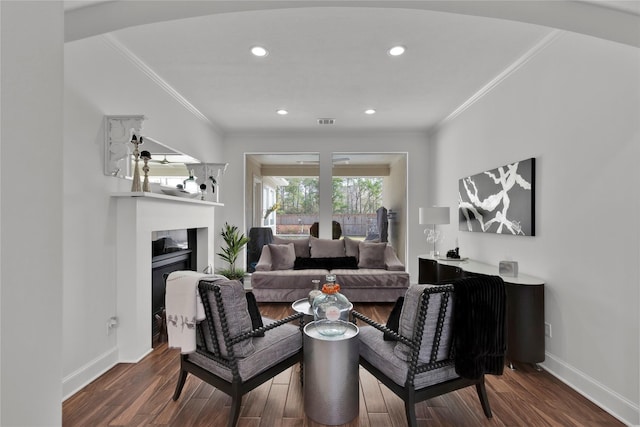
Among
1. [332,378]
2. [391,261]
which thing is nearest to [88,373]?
[332,378]

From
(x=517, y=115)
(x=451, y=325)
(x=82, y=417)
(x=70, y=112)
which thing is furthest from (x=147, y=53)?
(x=517, y=115)

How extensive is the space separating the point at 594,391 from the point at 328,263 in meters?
3.35

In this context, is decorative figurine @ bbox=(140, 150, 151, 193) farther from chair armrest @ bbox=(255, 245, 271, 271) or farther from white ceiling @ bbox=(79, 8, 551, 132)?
chair armrest @ bbox=(255, 245, 271, 271)

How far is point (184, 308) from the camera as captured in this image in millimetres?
1926

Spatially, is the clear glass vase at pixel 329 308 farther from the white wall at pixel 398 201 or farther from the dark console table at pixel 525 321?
the white wall at pixel 398 201

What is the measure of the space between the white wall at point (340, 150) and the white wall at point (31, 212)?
4846mm

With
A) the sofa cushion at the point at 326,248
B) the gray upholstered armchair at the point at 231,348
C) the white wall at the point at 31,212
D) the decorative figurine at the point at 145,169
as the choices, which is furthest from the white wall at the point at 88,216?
the sofa cushion at the point at 326,248

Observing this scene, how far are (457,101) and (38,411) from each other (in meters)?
Answer: 4.51

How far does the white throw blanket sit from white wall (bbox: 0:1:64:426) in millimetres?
1009

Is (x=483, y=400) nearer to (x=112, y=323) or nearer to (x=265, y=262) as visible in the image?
(x=112, y=323)

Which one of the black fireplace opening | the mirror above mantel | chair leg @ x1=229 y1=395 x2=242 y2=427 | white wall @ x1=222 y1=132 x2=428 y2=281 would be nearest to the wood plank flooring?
chair leg @ x1=229 y1=395 x2=242 y2=427

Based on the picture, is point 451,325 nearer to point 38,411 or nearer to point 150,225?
point 38,411

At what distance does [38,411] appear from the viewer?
812 mm

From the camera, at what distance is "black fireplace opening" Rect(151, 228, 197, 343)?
10.7 ft
